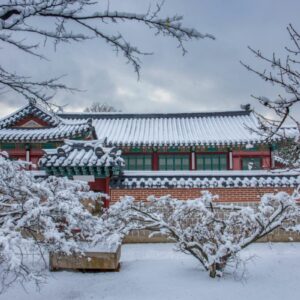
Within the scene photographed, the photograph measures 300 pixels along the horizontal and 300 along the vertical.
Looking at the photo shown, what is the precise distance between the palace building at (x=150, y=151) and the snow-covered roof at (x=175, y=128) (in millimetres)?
52

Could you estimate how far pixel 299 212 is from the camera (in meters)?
6.99

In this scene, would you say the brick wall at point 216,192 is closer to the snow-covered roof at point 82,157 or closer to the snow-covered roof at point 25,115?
the snow-covered roof at point 82,157

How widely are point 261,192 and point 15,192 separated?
7.96 meters

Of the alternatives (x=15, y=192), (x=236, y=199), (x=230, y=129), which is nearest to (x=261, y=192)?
(x=236, y=199)

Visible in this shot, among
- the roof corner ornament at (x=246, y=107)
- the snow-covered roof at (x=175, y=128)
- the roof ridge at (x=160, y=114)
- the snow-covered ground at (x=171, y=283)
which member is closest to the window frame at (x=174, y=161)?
the snow-covered roof at (x=175, y=128)

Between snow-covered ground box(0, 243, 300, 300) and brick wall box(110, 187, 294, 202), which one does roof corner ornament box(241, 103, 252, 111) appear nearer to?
brick wall box(110, 187, 294, 202)

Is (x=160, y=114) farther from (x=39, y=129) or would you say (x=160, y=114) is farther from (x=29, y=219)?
(x=29, y=219)

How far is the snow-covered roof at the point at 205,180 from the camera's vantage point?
11.4m

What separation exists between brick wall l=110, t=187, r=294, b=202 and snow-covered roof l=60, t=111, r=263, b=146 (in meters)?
6.42

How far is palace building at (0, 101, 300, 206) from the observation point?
1136cm

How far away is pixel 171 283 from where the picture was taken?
6.50 meters

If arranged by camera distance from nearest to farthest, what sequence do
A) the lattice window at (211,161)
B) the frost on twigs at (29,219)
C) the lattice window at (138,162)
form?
the frost on twigs at (29,219), the lattice window at (211,161), the lattice window at (138,162)

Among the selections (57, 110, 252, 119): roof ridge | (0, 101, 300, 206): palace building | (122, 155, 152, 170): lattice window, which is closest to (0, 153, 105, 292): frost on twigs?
(0, 101, 300, 206): palace building

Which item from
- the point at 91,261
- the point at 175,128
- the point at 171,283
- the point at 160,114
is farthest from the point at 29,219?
the point at 160,114
